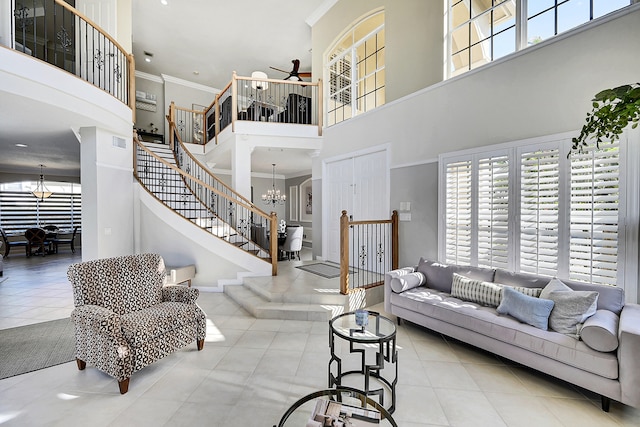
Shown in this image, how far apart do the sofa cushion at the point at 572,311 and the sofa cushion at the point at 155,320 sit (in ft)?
11.1

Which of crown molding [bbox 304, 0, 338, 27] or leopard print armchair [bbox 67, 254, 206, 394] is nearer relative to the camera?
leopard print armchair [bbox 67, 254, 206, 394]

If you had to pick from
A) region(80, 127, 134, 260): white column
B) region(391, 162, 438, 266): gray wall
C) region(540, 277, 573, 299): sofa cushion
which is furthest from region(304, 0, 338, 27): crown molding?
region(540, 277, 573, 299): sofa cushion

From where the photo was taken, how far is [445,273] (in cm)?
357

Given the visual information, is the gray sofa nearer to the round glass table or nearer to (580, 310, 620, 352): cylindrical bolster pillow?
(580, 310, 620, 352): cylindrical bolster pillow

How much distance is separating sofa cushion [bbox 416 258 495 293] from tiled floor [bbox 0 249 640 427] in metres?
0.67

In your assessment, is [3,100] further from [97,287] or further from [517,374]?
[517,374]

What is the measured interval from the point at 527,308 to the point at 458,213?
1.54 metres

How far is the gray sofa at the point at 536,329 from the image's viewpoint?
1976 mm

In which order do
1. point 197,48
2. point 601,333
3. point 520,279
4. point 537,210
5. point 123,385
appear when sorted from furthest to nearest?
point 197,48, point 537,210, point 520,279, point 123,385, point 601,333

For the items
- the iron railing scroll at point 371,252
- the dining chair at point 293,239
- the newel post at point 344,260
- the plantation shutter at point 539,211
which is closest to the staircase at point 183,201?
the dining chair at point 293,239

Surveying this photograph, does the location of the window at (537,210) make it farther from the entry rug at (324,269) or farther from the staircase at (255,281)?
the entry rug at (324,269)

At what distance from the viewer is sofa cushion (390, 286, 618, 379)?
2074 mm

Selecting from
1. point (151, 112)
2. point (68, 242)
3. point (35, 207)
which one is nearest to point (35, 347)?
point (151, 112)

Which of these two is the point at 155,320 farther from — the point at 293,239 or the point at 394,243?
the point at 293,239
